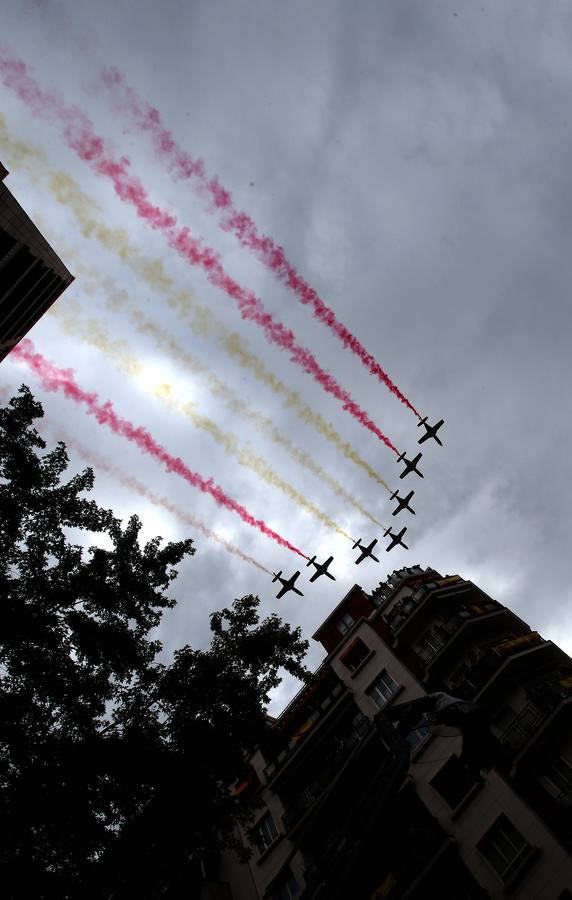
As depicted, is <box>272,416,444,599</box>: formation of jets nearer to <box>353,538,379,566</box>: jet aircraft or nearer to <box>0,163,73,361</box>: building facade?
<box>353,538,379,566</box>: jet aircraft

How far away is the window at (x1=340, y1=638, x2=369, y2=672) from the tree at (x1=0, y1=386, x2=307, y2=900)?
46.5 feet

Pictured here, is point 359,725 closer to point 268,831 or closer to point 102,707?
point 268,831

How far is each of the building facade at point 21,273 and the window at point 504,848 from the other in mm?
39487

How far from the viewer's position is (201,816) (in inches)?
671

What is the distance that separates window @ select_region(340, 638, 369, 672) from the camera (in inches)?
1326

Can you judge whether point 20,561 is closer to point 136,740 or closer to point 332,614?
point 136,740

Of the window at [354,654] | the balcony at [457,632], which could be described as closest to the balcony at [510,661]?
the balcony at [457,632]

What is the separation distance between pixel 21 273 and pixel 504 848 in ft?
139

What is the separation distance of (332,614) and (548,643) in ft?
58.2

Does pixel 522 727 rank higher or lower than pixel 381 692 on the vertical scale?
higher

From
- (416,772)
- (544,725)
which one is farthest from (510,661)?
(416,772)

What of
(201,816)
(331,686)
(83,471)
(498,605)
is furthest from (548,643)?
(83,471)

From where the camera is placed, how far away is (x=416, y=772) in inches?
978

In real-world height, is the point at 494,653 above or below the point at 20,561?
above
